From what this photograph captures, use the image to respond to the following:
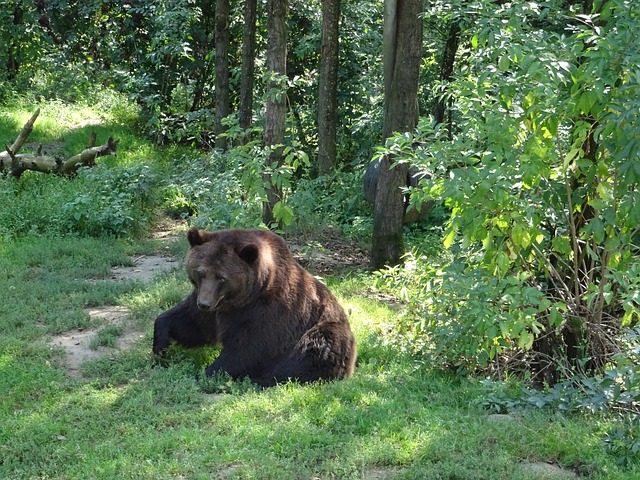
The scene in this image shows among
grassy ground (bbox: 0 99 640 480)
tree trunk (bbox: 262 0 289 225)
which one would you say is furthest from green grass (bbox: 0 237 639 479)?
tree trunk (bbox: 262 0 289 225)

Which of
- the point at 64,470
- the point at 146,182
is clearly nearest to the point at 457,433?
the point at 64,470

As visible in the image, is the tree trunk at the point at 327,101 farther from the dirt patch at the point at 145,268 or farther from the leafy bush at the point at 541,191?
the leafy bush at the point at 541,191

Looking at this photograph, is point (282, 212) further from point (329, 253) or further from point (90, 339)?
point (329, 253)

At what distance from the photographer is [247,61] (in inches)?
654

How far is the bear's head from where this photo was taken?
286 inches

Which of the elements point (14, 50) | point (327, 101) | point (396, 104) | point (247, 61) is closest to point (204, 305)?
point (396, 104)

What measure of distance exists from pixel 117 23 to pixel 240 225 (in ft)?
40.6

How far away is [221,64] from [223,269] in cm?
1128

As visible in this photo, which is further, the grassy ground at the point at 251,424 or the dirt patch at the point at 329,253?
the dirt patch at the point at 329,253

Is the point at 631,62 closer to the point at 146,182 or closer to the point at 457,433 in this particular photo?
the point at 457,433

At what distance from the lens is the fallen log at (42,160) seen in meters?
14.0

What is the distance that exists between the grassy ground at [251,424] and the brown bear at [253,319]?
230 mm

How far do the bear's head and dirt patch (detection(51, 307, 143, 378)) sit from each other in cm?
117

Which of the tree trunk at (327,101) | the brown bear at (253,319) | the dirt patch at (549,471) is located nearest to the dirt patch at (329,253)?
the tree trunk at (327,101)
